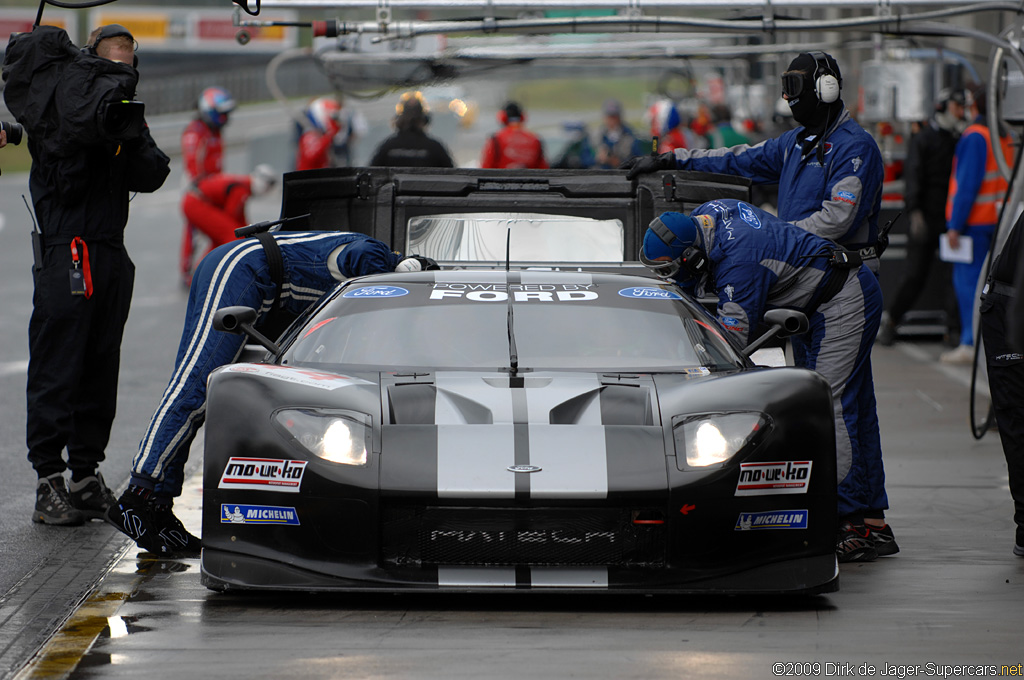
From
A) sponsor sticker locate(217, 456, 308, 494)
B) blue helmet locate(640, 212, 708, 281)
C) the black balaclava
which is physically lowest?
sponsor sticker locate(217, 456, 308, 494)

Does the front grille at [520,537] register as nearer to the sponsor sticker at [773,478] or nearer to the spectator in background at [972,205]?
the sponsor sticker at [773,478]

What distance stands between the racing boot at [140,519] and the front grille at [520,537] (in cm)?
146

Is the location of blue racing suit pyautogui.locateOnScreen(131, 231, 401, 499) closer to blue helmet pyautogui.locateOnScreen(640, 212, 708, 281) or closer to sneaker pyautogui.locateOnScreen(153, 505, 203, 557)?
sneaker pyautogui.locateOnScreen(153, 505, 203, 557)

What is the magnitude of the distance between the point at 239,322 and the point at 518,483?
4.95 feet

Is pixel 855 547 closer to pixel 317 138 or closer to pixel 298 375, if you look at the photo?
pixel 298 375

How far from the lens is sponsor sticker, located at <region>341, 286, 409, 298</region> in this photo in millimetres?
5824

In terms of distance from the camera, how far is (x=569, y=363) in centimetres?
548

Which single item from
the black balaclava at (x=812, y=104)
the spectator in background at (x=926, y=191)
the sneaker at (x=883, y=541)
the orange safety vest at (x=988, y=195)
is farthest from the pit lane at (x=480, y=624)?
the spectator in background at (x=926, y=191)

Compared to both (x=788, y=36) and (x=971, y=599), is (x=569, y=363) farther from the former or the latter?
(x=788, y=36)

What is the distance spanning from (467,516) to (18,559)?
2.18 meters

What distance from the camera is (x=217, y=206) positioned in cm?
1597

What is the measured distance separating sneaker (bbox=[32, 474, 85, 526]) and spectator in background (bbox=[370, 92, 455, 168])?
7.43 meters

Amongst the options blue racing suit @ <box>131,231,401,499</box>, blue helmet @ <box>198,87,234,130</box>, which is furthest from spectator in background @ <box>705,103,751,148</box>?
blue racing suit @ <box>131,231,401,499</box>

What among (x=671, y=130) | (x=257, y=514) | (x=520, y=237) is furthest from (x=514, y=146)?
(x=257, y=514)
